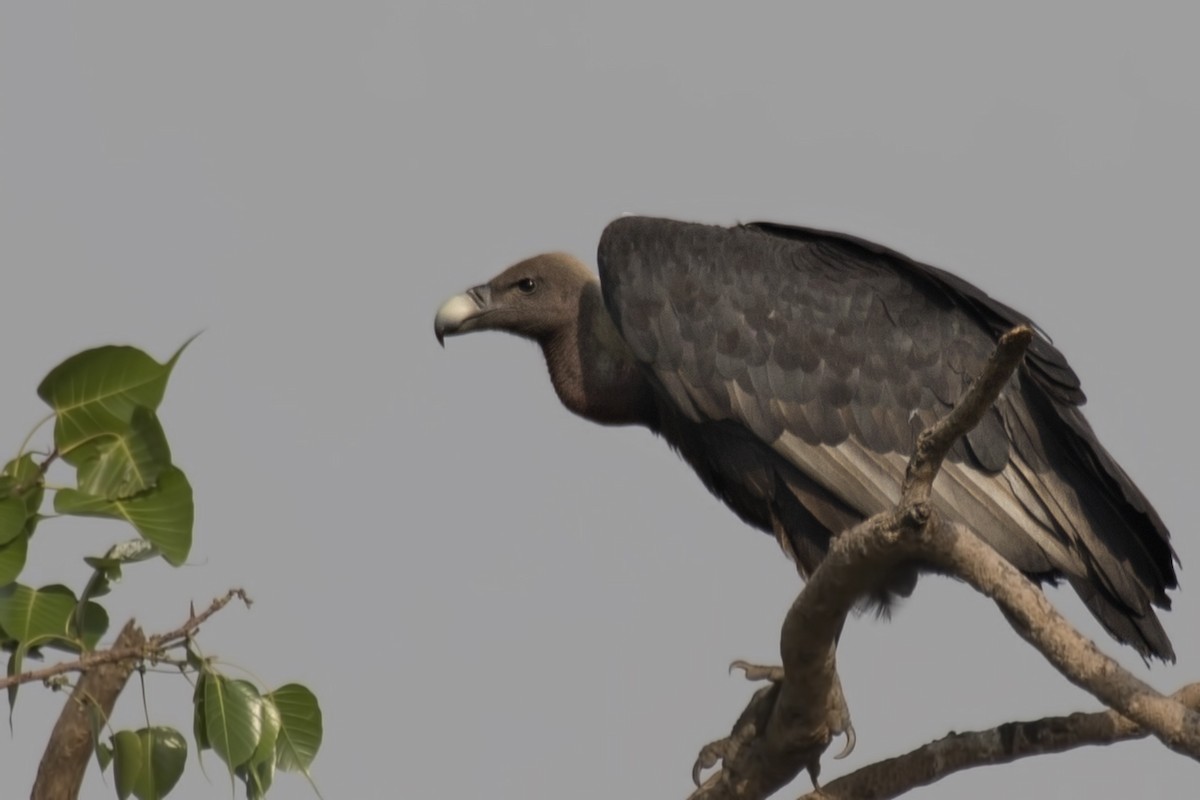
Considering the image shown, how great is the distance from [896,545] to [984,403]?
59 cm

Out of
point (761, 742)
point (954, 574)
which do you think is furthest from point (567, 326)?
point (954, 574)

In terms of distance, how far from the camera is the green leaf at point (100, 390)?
4074 mm

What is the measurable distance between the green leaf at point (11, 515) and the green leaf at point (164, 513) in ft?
0.39

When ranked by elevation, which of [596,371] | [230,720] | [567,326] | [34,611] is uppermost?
[567,326]

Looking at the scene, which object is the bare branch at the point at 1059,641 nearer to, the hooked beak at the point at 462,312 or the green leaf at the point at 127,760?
the green leaf at the point at 127,760

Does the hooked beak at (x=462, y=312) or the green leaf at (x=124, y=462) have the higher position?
the hooked beak at (x=462, y=312)

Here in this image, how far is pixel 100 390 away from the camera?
13.5 ft

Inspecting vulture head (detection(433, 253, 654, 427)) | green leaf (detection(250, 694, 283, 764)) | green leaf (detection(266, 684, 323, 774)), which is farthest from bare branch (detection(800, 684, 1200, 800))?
vulture head (detection(433, 253, 654, 427))

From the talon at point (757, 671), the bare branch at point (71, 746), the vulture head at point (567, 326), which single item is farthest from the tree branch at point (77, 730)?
the vulture head at point (567, 326)

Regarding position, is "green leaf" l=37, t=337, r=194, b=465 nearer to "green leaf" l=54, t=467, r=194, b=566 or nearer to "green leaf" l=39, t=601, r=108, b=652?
"green leaf" l=54, t=467, r=194, b=566

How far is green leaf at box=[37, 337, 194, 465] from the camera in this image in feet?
13.4

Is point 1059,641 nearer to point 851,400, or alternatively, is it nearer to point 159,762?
point 159,762

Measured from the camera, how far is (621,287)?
7664 mm

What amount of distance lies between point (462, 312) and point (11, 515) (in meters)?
4.64
